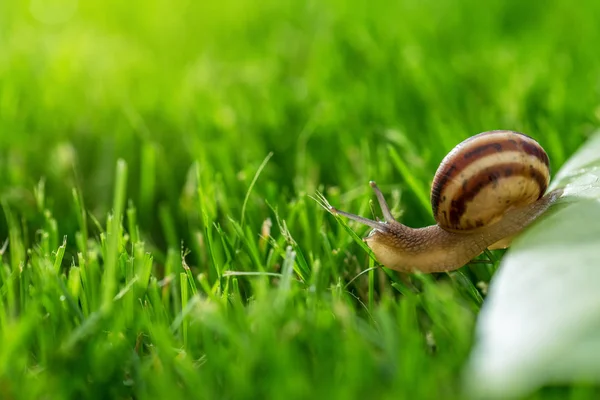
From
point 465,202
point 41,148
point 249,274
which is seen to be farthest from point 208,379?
point 41,148

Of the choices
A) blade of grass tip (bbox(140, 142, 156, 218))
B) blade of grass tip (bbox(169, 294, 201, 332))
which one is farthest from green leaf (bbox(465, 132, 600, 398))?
blade of grass tip (bbox(140, 142, 156, 218))

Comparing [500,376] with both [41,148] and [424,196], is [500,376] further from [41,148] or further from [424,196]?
[41,148]

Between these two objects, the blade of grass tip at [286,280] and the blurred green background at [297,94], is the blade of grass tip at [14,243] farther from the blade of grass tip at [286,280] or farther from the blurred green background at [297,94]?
the blade of grass tip at [286,280]

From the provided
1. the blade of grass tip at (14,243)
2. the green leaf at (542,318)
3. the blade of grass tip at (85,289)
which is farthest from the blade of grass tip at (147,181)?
the green leaf at (542,318)

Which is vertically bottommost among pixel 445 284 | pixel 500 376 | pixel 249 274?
pixel 445 284

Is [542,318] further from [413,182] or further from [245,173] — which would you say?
[245,173]

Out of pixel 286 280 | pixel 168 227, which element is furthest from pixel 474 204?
pixel 168 227

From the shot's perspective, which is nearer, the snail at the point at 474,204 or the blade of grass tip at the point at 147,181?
the snail at the point at 474,204
